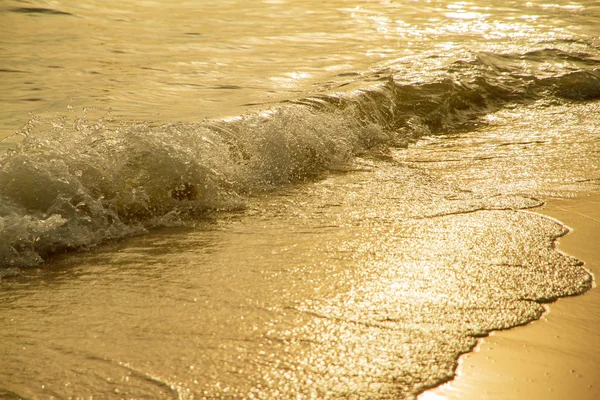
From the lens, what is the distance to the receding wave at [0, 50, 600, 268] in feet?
11.4

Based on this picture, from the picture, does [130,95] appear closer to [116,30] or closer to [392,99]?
[392,99]

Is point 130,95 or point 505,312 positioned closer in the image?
point 505,312

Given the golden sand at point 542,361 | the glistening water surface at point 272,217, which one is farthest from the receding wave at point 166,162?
the golden sand at point 542,361

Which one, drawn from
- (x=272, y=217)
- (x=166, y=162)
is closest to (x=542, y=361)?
(x=272, y=217)

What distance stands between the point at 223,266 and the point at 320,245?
534mm

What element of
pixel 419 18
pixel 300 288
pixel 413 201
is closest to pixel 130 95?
pixel 413 201

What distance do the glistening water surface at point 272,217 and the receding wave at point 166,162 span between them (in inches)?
0.6

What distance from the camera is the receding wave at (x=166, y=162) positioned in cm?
347

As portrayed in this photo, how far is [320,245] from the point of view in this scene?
3303 mm

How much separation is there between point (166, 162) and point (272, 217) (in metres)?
0.84

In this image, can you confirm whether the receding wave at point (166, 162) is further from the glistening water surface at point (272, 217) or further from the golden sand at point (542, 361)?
the golden sand at point (542, 361)

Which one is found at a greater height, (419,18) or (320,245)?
(419,18)

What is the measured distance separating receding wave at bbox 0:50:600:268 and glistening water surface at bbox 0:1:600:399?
0.01 metres

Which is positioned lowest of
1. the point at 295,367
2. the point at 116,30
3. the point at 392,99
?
the point at 295,367
